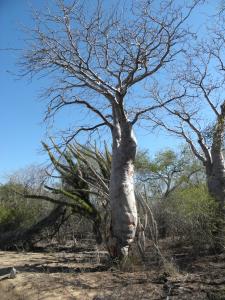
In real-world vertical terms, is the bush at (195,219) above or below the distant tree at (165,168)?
below

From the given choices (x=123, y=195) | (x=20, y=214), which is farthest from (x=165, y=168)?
(x=123, y=195)

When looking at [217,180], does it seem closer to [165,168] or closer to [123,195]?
[123,195]

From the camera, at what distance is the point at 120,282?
6539 millimetres

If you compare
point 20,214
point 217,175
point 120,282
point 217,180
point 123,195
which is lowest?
point 120,282

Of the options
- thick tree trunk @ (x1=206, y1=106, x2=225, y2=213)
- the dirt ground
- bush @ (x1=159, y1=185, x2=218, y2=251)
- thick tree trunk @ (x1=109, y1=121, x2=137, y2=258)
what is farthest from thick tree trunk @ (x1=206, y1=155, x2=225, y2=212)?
thick tree trunk @ (x1=109, y1=121, x2=137, y2=258)

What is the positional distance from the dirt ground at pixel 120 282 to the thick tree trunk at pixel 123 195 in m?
0.47

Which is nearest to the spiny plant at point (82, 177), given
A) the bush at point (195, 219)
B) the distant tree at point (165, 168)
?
the bush at point (195, 219)

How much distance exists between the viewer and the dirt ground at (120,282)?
5.79m

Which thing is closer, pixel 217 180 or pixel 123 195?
pixel 123 195

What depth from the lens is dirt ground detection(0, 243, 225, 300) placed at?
579cm

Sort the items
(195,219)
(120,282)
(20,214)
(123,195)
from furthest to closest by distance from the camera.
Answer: (20,214), (195,219), (123,195), (120,282)

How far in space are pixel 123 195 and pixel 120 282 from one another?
1967 millimetres

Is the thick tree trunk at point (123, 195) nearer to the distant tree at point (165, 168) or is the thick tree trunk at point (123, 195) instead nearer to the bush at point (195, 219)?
the bush at point (195, 219)

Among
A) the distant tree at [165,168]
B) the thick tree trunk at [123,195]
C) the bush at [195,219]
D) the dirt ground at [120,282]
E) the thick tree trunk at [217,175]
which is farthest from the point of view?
the distant tree at [165,168]
